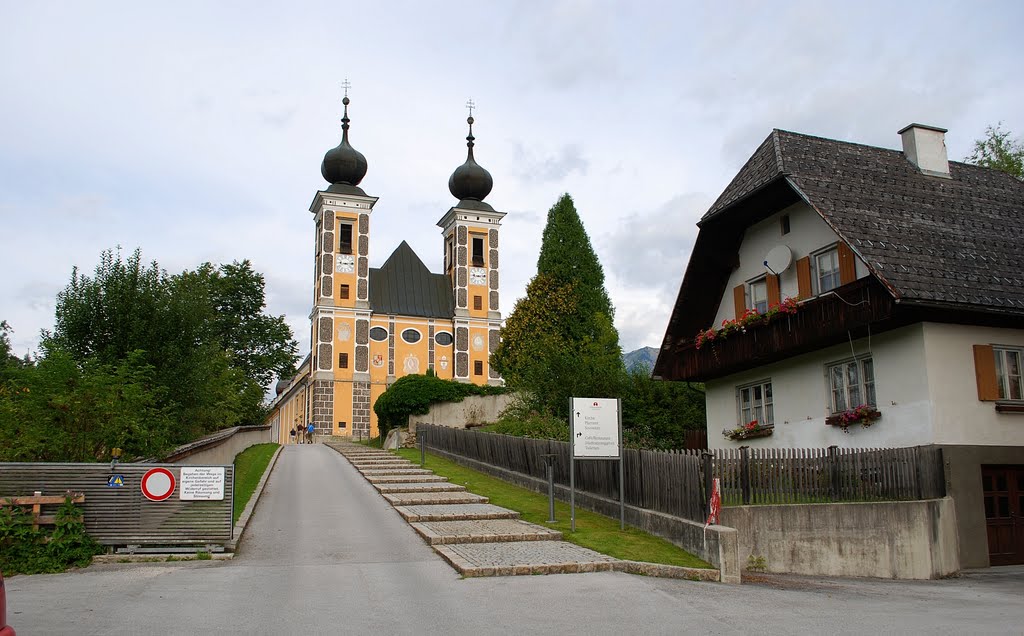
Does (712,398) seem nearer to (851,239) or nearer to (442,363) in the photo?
(851,239)

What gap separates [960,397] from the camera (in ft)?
58.0

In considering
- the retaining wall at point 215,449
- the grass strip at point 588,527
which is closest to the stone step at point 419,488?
the grass strip at point 588,527

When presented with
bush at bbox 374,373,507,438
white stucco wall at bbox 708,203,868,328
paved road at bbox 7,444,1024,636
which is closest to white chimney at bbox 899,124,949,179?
white stucco wall at bbox 708,203,868,328

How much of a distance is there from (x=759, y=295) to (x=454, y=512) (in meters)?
9.57

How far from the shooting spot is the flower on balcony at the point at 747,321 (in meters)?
20.3

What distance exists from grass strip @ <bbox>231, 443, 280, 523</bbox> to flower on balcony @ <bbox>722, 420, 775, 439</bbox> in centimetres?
1179

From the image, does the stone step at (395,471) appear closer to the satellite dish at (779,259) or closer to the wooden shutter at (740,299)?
the wooden shutter at (740,299)

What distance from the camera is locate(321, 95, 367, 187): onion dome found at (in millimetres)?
69438

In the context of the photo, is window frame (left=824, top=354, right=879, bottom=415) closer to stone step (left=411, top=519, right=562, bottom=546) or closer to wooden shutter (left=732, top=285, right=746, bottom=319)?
wooden shutter (left=732, top=285, right=746, bottom=319)

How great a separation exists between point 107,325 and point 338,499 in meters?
7.31

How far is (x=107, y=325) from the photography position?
904 inches

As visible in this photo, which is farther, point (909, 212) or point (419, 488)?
point (419, 488)

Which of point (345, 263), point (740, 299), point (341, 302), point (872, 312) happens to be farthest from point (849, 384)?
point (345, 263)

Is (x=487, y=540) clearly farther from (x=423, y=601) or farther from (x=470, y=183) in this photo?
(x=470, y=183)
